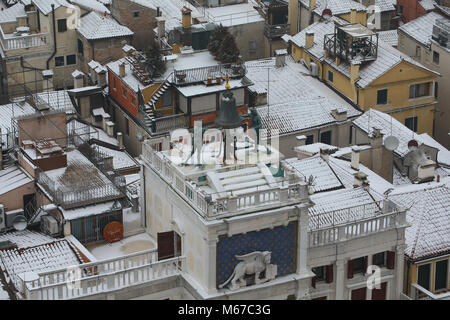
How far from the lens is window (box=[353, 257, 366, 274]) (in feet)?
177

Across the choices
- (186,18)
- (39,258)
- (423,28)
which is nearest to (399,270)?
(39,258)

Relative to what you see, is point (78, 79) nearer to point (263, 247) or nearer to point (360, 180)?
point (360, 180)

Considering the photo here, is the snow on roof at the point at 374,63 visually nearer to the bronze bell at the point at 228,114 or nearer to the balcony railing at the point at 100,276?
the bronze bell at the point at 228,114

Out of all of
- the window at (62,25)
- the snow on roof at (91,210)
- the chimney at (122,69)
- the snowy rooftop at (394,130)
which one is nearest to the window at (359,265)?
the snow on roof at (91,210)

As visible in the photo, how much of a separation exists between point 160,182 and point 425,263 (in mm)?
13597

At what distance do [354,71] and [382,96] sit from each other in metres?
2.64

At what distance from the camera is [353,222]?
5284cm

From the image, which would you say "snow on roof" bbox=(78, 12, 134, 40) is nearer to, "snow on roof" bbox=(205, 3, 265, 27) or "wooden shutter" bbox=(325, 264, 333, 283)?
"snow on roof" bbox=(205, 3, 265, 27)

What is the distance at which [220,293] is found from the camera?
162 ft

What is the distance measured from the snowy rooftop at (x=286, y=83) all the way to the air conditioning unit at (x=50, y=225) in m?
24.3

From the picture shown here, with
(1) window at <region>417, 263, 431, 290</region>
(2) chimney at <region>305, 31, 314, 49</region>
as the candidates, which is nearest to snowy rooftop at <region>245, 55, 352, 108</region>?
(2) chimney at <region>305, 31, 314, 49</region>

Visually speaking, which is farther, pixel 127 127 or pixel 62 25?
pixel 62 25

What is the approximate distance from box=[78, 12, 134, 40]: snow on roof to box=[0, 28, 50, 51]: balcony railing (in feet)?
8.97

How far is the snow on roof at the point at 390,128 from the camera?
233 ft
